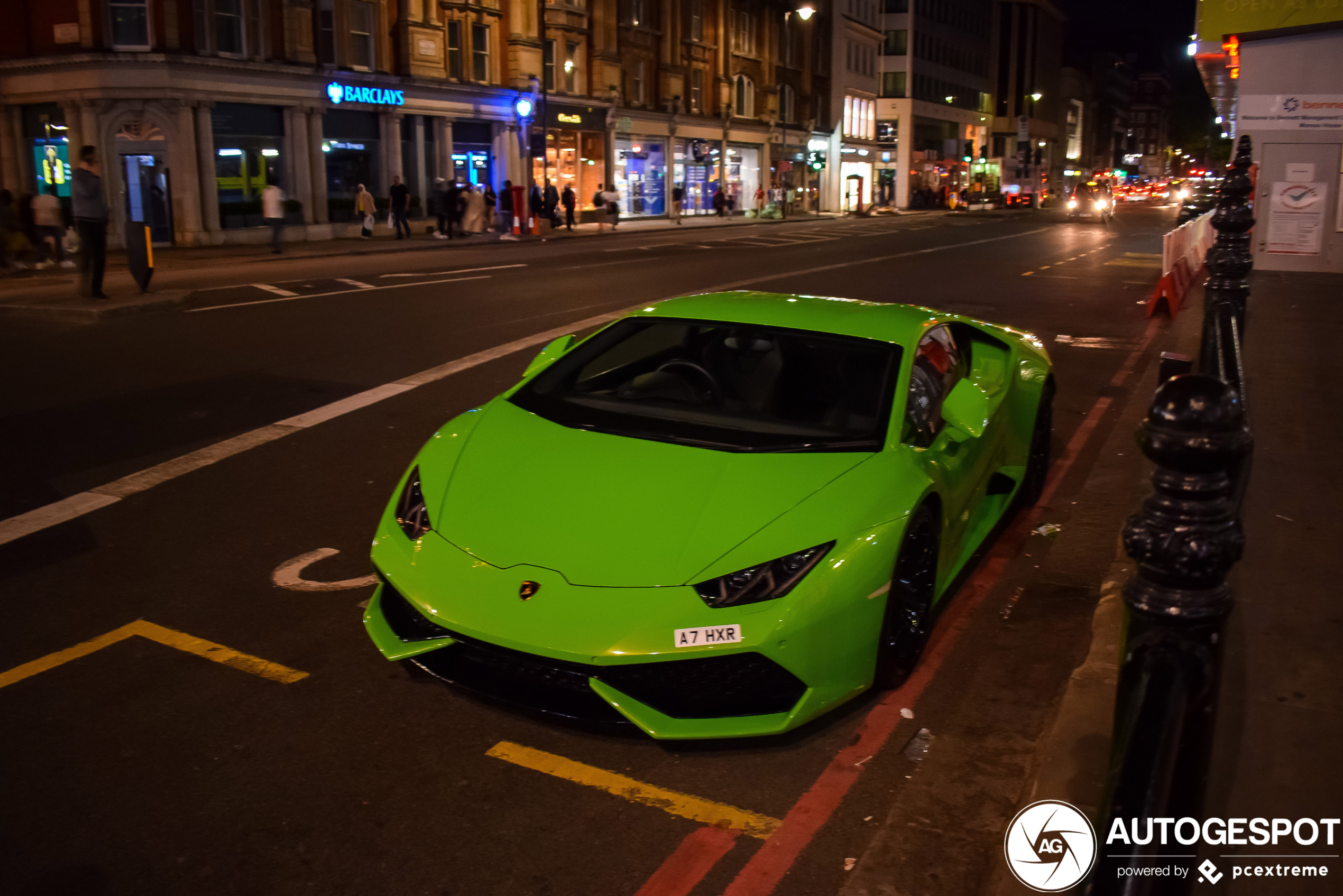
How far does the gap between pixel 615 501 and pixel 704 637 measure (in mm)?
720

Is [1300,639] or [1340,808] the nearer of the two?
[1340,808]

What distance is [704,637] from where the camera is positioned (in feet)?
11.6

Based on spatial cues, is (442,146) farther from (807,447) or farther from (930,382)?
(807,447)

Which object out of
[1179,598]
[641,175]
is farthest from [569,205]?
[1179,598]

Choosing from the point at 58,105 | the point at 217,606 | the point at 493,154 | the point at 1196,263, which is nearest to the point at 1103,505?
the point at 217,606

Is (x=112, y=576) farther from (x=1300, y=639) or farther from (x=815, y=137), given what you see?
(x=815, y=137)

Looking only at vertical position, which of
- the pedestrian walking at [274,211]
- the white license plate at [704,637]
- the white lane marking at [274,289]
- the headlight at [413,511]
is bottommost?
the white license plate at [704,637]

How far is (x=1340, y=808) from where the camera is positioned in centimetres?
320

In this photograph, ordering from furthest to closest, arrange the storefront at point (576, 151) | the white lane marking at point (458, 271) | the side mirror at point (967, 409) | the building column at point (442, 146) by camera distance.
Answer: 1. the storefront at point (576, 151)
2. the building column at point (442, 146)
3. the white lane marking at point (458, 271)
4. the side mirror at point (967, 409)

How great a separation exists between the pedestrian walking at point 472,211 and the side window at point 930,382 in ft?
102

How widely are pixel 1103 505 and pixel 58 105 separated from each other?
103 ft

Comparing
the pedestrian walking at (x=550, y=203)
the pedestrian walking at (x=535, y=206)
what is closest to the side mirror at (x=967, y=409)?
the pedestrian walking at (x=535, y=206)

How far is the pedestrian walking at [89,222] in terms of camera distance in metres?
15.2

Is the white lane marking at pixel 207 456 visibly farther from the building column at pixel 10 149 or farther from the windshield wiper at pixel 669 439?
the building column at pixel 10 149
